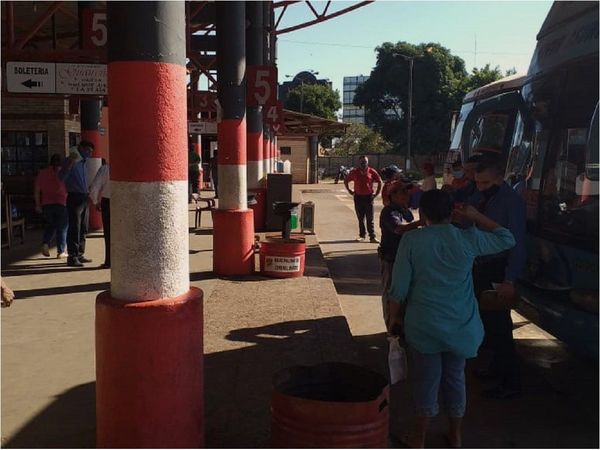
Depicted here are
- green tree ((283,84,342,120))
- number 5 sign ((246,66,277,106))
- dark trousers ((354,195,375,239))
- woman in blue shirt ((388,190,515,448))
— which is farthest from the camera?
green tree ((283,84,342,120))

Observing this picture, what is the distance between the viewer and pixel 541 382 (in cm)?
569

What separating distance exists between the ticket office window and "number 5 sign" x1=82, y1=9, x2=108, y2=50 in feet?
24.2

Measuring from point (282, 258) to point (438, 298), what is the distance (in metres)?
5.22

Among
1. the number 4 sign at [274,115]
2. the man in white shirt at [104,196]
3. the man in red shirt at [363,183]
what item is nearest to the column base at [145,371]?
the man in white shirt at [104,196]

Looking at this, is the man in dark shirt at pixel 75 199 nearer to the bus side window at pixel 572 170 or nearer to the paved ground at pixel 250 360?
the paved ground at pixel 250 360

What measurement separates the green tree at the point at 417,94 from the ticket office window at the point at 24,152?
41895 millimetres

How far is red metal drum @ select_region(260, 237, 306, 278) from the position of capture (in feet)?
29.6

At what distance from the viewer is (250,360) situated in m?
5.58

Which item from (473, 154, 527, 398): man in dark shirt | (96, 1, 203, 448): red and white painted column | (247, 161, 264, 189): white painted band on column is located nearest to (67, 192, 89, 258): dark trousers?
(247, 161, 264, 189): white painted band on column

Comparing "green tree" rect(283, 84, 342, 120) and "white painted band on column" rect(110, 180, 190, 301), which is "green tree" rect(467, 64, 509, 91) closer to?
"green tree" rect(283, 84, 342, 120)

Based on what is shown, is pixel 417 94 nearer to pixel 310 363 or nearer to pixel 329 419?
pixel 310 363

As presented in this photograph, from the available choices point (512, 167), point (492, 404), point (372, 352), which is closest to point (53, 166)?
point (372, 352)

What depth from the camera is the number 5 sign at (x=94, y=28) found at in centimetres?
982

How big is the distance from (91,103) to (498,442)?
1218cm
